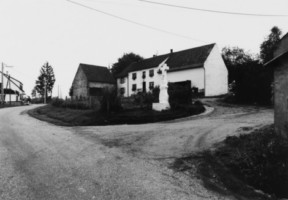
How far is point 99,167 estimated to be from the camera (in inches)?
247

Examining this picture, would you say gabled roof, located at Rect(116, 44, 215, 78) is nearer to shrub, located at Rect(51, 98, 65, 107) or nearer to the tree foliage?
the tree foliage

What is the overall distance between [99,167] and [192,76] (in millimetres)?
33201

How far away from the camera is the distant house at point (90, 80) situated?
49.1m

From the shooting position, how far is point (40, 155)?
7.41 m

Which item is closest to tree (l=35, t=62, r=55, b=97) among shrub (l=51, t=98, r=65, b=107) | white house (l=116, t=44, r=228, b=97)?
white house (l=116, t=44, r=228, b=97)

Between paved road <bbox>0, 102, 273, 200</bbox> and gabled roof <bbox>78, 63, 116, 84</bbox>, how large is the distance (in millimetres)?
39939

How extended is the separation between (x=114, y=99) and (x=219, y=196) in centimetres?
1395

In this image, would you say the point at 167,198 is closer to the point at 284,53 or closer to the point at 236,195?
the point at 236,195

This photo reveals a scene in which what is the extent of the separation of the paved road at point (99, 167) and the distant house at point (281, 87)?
6.42 ft

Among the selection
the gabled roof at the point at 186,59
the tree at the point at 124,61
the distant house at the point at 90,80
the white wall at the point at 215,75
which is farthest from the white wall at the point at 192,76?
the tree at the point at 124,61

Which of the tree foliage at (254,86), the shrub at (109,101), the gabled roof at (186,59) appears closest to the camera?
the shrub at (109,101)

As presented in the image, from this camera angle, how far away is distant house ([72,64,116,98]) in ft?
161

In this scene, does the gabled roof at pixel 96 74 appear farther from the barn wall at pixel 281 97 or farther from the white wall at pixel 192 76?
the barn wall at pixel 281 97

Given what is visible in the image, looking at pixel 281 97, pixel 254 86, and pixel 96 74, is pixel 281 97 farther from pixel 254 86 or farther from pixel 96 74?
pixel 96 74
